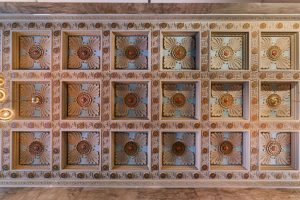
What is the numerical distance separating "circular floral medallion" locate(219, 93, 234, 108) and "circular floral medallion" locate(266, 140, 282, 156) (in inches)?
31.4

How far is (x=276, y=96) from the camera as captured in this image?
11.5 feet

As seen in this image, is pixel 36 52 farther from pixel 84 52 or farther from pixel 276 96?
pixel 276 96

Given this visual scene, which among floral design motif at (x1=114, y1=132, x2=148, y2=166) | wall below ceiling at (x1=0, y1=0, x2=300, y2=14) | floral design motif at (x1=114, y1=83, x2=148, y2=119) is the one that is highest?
wall below ceiling at (x1=0, y1=0, x2=300, y2=14)

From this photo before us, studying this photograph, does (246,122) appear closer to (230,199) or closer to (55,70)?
(230,199)

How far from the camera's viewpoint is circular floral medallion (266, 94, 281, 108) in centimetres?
349

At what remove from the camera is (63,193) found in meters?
3.20

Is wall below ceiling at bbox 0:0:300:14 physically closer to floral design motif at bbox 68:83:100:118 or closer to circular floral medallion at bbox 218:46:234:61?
circular floral medallion at bbox 218:46:234:61

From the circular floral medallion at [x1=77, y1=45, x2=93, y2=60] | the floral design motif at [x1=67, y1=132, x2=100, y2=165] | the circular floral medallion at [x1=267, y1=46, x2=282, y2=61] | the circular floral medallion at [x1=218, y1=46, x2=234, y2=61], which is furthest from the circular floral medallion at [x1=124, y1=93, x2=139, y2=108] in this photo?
the circular floral medallion at [x1=267, y1=46, x2=282, y2=61]

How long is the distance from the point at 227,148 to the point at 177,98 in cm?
101

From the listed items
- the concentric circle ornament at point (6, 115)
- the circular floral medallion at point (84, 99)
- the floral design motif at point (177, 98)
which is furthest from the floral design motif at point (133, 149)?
the concentric circle ornament at point (6, 115)

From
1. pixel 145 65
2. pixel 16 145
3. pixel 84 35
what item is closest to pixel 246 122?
pixel 145 65

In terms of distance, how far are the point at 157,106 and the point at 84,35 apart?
1.44m

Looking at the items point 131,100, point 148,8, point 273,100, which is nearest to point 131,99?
point 131,100

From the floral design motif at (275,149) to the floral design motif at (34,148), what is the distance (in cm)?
306
